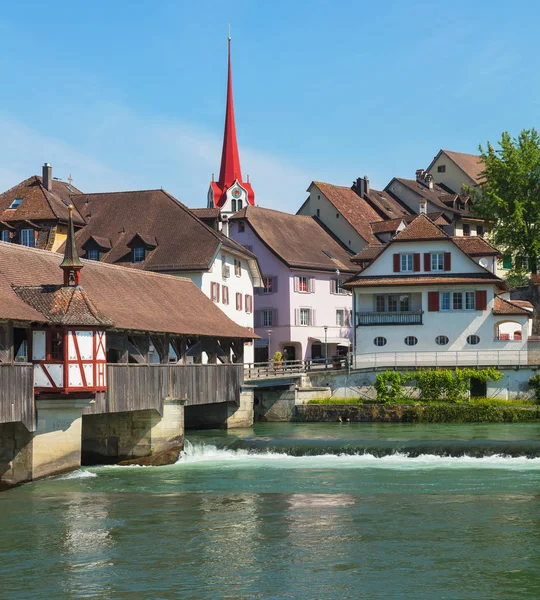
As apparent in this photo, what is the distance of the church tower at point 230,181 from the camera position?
320ft

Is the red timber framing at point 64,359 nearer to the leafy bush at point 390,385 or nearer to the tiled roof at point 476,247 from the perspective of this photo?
the leafy bush at point 390,385

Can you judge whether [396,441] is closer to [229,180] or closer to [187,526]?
[187,526]

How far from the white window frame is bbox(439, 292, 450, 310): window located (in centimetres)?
217

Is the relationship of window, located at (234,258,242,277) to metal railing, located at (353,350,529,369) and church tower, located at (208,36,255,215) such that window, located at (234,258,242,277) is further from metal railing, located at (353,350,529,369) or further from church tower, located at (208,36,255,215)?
church tower, located at (208,36,255,215)

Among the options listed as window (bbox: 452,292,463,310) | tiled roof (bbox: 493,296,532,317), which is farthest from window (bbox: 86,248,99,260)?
tiled roof (bbox: 493,296,532,317)

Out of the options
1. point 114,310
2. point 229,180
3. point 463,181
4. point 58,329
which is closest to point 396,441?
point 114,310

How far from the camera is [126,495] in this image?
88.5 ft

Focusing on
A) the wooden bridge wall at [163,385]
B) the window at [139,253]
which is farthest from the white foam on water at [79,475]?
the window at [139,253]

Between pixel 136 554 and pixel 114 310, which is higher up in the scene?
pixel 114 310

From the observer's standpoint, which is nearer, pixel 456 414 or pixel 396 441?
pixel 396 441

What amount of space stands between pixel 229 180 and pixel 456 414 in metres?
56.0

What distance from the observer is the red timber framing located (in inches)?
1145

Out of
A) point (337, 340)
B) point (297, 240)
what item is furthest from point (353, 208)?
point (337, 340)

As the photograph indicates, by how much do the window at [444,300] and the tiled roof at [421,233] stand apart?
2.87 meters
